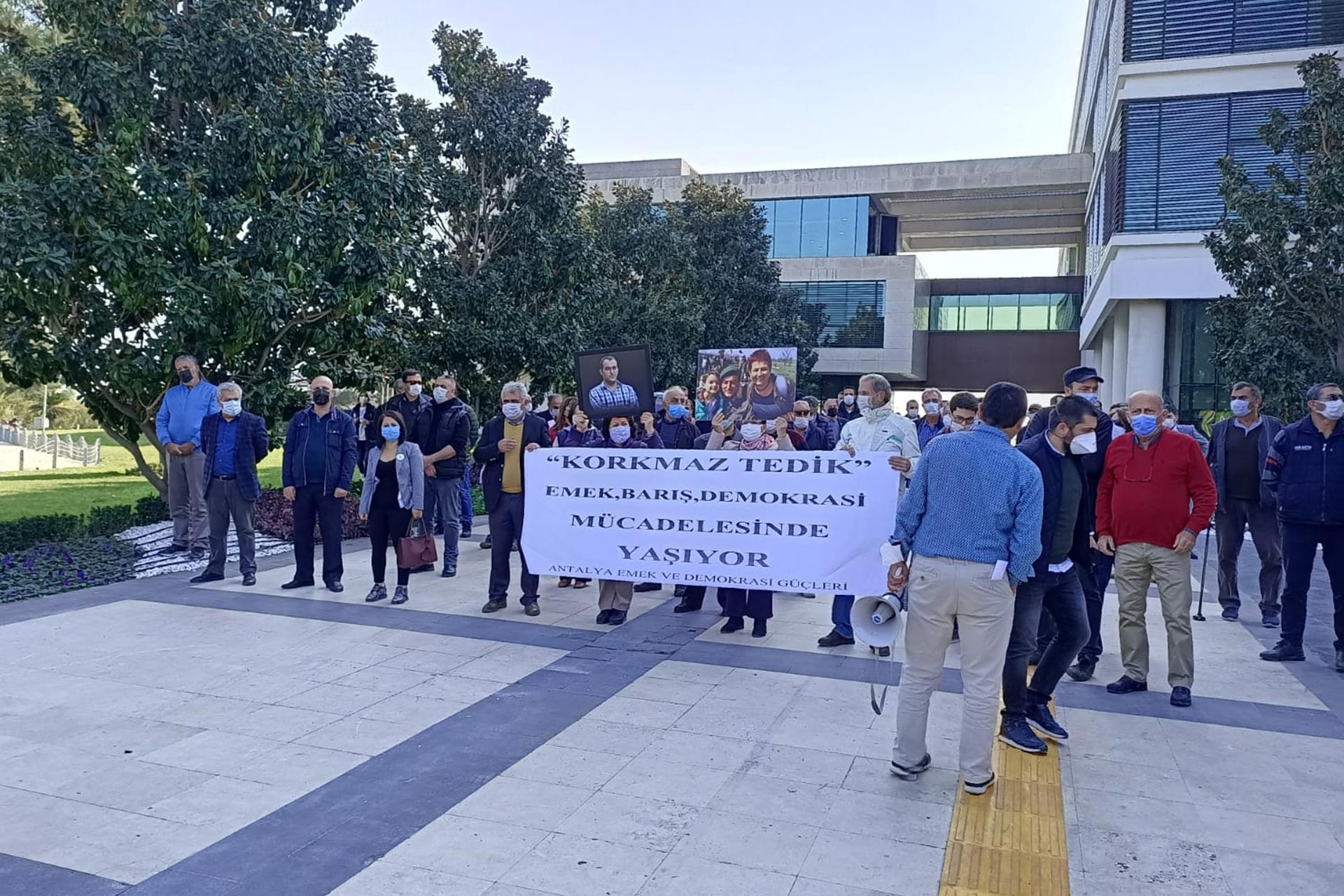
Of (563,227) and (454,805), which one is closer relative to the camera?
(454,805)

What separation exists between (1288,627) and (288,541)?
35.6 ft

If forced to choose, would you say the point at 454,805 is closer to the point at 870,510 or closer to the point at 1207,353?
the point at 870,510

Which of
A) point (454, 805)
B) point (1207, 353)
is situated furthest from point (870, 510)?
point (1207, 353)

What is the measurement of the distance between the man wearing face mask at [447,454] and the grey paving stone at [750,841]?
5925 mm

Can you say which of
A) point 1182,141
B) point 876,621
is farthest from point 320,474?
point 1182,141

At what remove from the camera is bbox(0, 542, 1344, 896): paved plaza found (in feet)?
12.6

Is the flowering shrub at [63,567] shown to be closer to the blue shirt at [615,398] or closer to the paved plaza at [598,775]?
the paved plaza at [598,775]

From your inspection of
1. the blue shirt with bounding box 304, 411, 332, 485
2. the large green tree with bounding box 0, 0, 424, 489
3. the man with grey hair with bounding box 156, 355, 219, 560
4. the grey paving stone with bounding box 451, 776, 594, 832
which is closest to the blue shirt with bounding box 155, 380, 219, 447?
the man with grey hair with bounding box 156, 355, 219, 560

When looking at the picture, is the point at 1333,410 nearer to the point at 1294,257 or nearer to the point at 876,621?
the point at 876,621

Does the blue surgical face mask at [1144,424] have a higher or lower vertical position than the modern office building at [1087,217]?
lower

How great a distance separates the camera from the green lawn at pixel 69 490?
55.3 feet

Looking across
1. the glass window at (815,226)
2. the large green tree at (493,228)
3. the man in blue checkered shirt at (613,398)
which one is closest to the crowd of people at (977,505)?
the man in blue checkered shirt at (613,398)

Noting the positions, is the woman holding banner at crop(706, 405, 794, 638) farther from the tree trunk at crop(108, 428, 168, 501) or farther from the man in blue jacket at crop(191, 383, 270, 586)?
the tree trunk at crop(108, 428, 168, 501)

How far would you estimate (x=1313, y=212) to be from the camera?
49.1 ft
